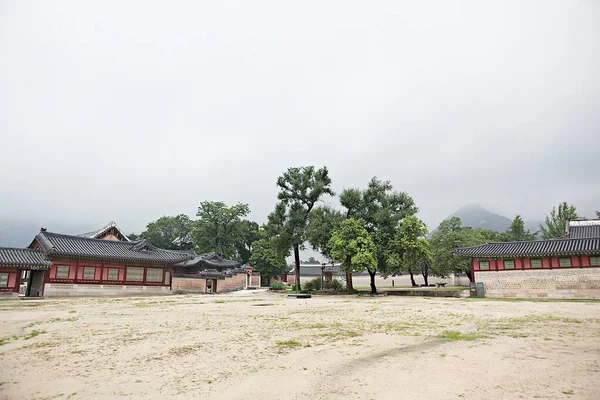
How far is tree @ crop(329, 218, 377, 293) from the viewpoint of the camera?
112 ft

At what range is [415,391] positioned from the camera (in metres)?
6.31

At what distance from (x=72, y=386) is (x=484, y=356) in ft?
28.3

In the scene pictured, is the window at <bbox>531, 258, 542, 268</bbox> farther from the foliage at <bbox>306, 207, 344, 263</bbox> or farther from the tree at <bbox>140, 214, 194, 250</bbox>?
the tree at <bbox>140, 214, 194, 250</bbox>

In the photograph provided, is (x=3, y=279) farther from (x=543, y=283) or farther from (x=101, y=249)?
(x=543, y=283)

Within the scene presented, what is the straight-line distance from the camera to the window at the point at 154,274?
45.8 m

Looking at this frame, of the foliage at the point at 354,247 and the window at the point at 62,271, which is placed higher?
the foliage at the point at 354,247

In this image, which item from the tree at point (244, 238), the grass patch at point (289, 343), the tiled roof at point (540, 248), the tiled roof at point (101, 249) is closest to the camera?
the grass patch at point (289, 343)

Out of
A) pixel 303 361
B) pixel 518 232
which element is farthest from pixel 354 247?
pixel 518 232

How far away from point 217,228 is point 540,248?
190 feet

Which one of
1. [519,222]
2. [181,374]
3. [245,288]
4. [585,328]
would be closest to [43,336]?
[181,374]

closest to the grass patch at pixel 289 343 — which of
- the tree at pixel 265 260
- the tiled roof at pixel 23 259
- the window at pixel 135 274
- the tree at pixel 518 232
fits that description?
the tiled roof at pixel 23 259

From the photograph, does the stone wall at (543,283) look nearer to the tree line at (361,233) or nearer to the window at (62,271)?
the tree line at (361,233)

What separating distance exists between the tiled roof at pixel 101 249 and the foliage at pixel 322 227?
729 inches

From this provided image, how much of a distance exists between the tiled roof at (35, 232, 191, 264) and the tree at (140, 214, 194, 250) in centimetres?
4533
